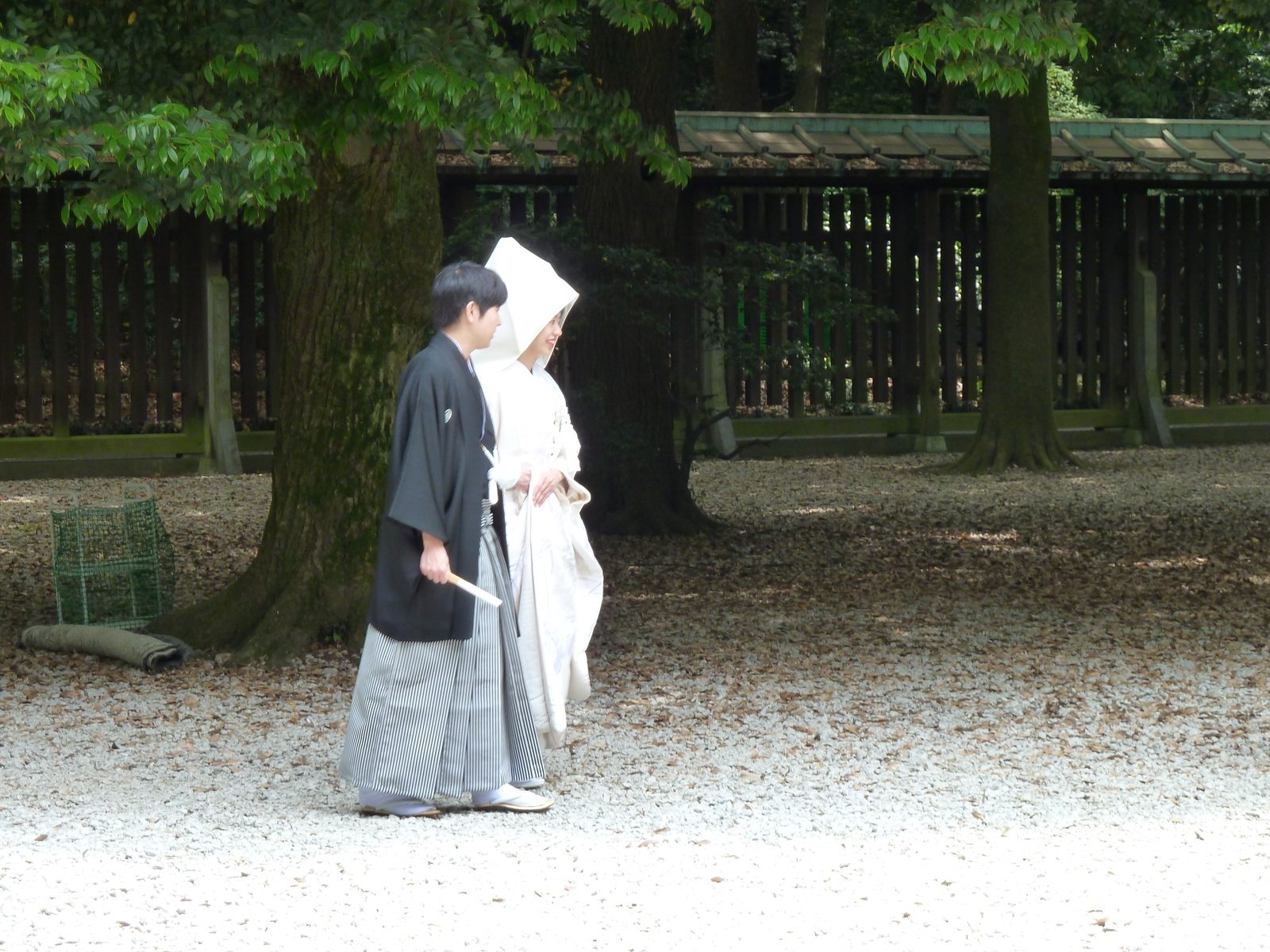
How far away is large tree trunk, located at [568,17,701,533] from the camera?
9039 mm

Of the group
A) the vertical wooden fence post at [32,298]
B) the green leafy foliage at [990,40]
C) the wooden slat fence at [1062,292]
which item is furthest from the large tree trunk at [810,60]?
the green leafy foliage at [990,40]

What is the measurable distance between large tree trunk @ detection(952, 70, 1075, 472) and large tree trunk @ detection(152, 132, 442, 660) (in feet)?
23.5

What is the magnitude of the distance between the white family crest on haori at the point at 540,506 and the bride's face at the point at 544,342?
0.03 m

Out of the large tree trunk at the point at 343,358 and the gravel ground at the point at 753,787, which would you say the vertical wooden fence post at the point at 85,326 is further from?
the large tree trunk at the point at 343,358

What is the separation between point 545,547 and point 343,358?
6.54 feet

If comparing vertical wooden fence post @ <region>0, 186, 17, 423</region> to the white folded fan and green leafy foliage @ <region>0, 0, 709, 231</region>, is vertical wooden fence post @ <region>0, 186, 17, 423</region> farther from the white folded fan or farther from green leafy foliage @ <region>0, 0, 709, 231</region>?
the white folded fan

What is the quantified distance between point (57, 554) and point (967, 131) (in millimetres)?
Answer: 9591

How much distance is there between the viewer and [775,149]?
41.6 ft

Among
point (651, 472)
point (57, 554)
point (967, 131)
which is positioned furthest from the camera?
point (967, 131)

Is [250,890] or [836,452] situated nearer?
[250,890]

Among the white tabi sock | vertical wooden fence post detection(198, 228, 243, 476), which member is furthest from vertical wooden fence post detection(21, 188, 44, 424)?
the white tabi sock

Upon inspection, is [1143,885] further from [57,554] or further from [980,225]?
[980,225]

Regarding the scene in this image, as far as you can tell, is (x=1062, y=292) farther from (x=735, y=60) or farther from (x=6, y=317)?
(x=6, y=317)

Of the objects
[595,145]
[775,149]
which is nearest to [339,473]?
[595,145]
